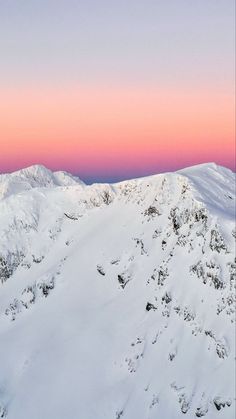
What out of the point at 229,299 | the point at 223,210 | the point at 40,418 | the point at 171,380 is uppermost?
the point at 223,210

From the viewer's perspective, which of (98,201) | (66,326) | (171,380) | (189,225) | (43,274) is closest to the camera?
(171,380)

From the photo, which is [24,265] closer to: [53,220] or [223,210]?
[53,220]

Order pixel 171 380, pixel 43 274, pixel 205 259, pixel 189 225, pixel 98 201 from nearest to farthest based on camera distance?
pixel 171 380, pixel 205 259, pixel 189 225, pixel 43 274, pixel 98 201

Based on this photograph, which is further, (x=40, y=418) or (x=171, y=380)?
(x=40, y=418)

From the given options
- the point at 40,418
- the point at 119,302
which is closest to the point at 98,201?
the point at 119,302

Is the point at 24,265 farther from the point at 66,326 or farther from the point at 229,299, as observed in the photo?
the point at 229,299

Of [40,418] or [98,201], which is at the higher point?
[98,201]
